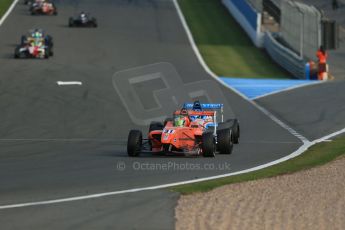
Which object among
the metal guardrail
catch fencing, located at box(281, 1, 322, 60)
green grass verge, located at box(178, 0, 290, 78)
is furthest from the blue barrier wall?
catch fencing, located at box(281, 1, 322, 60)

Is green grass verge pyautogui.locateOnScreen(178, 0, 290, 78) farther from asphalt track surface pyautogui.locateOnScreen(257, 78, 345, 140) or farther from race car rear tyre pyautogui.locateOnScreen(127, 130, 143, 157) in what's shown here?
race car rear tyre pyautogui.locateOnScreen(127, 130, 143, 157)

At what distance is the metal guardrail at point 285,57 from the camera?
38.4 metres

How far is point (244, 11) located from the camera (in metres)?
50.7

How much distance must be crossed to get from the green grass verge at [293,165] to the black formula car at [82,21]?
2856cm

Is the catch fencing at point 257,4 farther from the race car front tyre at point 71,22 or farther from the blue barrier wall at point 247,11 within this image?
the race car front tyre at point 71,22

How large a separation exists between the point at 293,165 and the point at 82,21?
32716mm

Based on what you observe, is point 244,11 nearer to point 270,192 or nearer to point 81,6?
point 81,6

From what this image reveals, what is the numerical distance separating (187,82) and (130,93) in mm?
4106

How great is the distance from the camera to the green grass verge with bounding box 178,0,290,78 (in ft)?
129

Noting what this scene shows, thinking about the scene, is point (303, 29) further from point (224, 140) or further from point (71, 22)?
point (224, 140)

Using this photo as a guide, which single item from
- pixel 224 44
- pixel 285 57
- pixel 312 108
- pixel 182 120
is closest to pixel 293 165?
pixel 182 120

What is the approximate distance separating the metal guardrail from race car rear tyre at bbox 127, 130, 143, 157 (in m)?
19.7

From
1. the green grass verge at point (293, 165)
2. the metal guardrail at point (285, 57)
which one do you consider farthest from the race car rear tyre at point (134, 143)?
the metal guardrail at point (285, 57)

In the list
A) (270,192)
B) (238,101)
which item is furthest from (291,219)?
(238,101)
